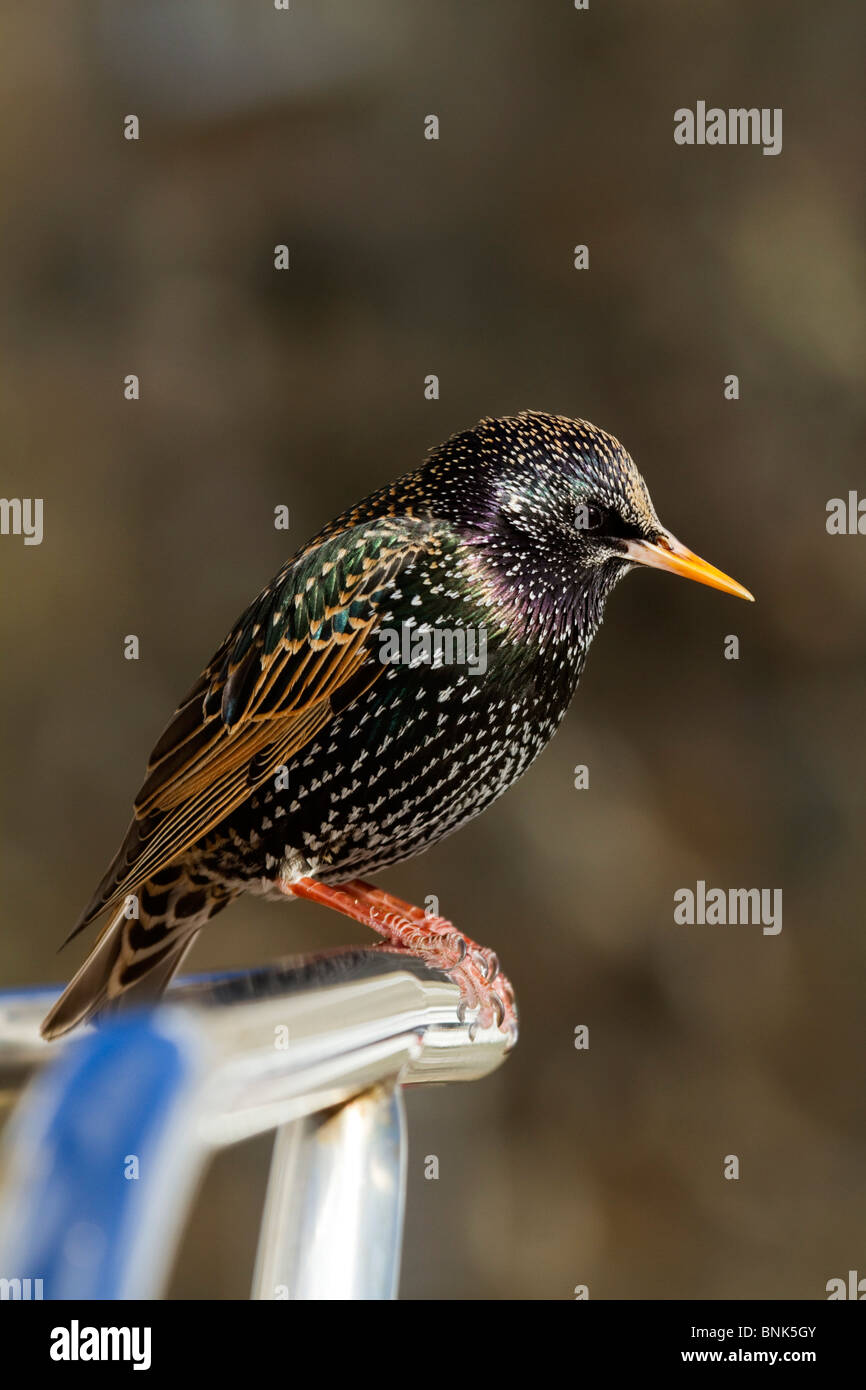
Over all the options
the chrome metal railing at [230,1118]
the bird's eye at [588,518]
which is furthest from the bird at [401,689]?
the chrome metal railing at [230,1118]

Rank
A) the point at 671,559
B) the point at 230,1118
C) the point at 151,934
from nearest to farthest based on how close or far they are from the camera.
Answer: the point at 230,1118, the point at 671,559, the point at 151,934

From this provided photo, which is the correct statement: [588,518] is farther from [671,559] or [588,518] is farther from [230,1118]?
[230,1118]

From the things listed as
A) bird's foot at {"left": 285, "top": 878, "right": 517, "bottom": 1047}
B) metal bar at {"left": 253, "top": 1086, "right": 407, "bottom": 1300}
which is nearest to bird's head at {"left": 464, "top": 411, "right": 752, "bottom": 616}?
bird's foot at {"left": 285, "top": 878, "right": 517, "bottom": 1047}

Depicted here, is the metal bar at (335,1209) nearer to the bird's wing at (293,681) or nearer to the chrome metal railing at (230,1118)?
the chrome metal railing at (230,1118)

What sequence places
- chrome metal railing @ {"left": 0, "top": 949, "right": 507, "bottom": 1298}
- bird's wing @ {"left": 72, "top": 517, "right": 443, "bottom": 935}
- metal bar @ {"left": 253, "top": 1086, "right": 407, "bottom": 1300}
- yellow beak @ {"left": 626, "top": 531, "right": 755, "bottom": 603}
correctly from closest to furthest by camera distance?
chrome metal railing @ {"left": 0, "top": 949, "right": 507, "bottom": 1298}
metal bar @ {"left": 253, "top": 1086, "right": 407, "bottom": 1300}
yellow beak @ {"left": 626, "top": 531, "right": 755, "bottom": 603}
bird's wing @ {"left": 72, "top": 517, "right": 443, "bottom": 935}

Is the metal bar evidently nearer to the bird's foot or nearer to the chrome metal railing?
the chrome metal railing

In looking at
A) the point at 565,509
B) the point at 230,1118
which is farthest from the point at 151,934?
the point at 230,1118

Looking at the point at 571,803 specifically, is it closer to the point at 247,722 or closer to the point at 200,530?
the point at 200,530
